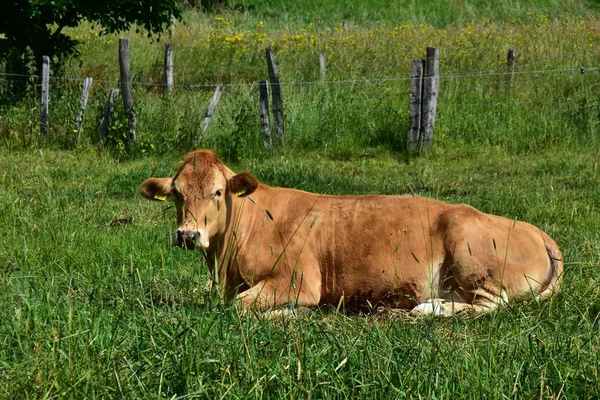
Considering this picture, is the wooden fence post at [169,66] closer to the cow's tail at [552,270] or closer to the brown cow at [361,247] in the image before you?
the brown cow at [361,247]

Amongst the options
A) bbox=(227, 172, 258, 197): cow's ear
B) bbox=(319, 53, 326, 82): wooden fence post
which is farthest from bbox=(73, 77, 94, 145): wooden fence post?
bbox=(227, 172, 258, 197): cow's ear

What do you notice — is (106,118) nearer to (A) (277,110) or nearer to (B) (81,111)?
(B) (81,111)

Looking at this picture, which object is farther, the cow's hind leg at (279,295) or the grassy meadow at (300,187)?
the cow's hind leg at (279,295)

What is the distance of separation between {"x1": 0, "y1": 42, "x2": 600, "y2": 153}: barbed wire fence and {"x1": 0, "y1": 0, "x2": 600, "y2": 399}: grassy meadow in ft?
0.13

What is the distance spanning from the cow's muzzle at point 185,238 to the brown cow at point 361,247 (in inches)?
6.7

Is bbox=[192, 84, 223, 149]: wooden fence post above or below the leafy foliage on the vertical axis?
below

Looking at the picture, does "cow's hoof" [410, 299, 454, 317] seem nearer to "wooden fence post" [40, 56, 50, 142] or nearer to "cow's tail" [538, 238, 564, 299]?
"cow's tail" [538, 238, 564, 299]

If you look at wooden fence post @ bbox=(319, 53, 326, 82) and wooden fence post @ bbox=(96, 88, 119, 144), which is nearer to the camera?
wooden fence post @ bbox=(96, 88, 119, 144)

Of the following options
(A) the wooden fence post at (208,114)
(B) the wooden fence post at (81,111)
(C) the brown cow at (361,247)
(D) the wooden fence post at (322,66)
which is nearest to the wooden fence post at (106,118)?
(B) the wooden fence post at (81,111)

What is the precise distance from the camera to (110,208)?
28.0 ft

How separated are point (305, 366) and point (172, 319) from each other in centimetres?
69

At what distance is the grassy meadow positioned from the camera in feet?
11.2

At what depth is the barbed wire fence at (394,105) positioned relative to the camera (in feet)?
43.9

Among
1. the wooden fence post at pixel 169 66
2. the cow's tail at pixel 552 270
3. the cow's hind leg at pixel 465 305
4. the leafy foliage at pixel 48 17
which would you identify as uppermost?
the leafy foliage at pixel 48 17
